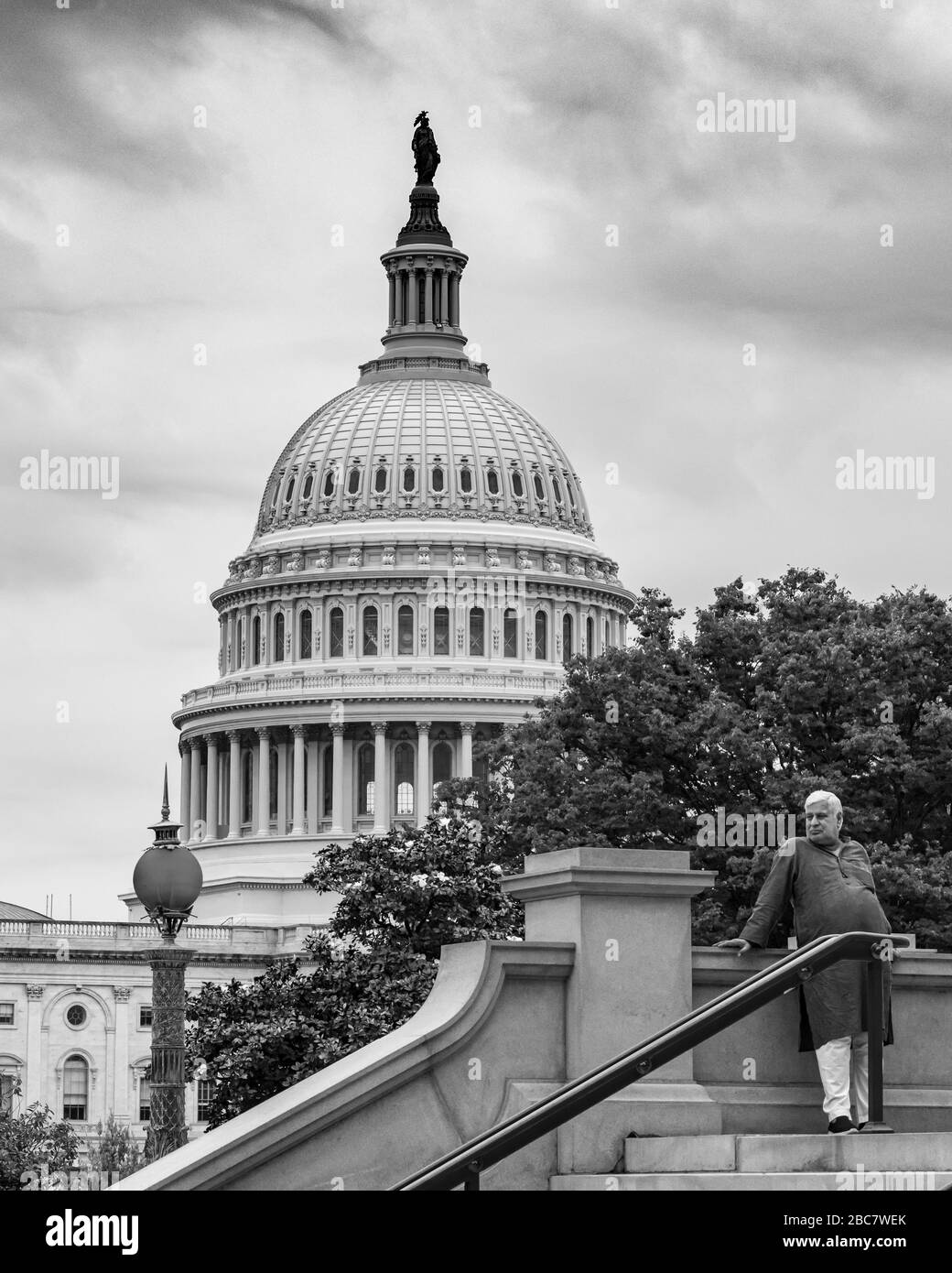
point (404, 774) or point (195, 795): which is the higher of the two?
point (404, 774)

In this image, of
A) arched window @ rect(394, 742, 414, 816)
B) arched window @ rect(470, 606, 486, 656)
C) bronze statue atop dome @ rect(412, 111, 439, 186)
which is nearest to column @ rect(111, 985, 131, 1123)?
arched window @ rect(394, 742, 414, 816)

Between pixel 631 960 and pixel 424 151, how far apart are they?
162 meters

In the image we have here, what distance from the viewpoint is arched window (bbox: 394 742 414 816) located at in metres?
148

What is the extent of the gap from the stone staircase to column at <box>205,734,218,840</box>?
137 meters

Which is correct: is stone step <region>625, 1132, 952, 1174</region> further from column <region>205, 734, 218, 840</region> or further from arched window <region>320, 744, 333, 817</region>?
column <region>205, 734, 218, 840</region>

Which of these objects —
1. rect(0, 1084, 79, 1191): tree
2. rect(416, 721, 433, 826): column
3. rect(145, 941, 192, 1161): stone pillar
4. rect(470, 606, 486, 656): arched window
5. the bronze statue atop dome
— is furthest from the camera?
the bronze statue atop dome

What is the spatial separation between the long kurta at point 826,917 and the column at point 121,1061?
111 metres

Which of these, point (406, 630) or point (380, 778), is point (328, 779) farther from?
point (406, 630)

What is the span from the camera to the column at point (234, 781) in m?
151

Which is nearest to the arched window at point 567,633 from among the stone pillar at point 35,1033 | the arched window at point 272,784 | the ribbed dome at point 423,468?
the ribbed dome at point 423,468

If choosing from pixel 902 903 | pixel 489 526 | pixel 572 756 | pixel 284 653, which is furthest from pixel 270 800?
pixel 902 903

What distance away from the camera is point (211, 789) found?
504 ft

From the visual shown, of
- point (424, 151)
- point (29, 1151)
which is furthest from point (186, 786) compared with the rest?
point (29, 1151)

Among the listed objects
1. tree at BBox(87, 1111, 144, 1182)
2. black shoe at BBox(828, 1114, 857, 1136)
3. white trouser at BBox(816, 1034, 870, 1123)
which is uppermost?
white trouser at BBox(816, 1034, 870, 1123)
